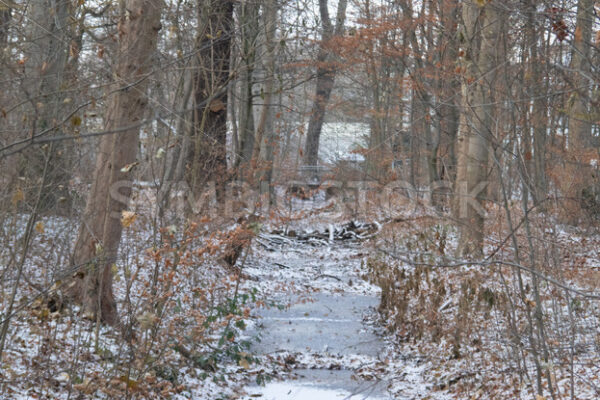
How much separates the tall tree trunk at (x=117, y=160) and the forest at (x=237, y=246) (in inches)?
0.9

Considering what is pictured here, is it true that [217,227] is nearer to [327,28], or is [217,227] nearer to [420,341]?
[420,341]

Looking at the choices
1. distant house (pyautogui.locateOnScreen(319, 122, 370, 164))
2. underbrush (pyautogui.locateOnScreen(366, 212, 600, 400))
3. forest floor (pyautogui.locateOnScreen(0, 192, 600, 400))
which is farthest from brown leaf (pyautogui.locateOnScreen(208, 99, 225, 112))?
distant house (pyautogui.locateOnScreen(319, 122, 370, 164))

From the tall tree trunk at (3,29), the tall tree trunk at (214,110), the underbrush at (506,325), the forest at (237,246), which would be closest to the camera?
the forest at (237,246)

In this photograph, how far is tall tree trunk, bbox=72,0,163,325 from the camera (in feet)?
20.0

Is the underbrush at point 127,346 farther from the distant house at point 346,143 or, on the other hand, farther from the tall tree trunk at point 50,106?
the distant house at point 346,143

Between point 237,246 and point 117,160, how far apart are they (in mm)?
3196

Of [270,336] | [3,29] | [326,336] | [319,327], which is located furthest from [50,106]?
[319,327]

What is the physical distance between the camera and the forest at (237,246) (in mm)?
4383

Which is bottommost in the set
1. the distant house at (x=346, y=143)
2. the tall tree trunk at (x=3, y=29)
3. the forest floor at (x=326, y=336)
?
the forest floor at (x=326, y=336)

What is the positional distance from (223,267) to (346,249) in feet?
14.4

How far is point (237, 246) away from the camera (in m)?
9.22

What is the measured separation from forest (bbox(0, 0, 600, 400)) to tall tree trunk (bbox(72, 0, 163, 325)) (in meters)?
0.02

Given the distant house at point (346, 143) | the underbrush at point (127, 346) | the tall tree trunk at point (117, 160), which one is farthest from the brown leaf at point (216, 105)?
the distant house at point (346, 143)

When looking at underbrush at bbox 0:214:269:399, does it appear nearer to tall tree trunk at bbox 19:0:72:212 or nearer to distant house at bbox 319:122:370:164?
tall tree trunk at bbox 19:0:72:212
